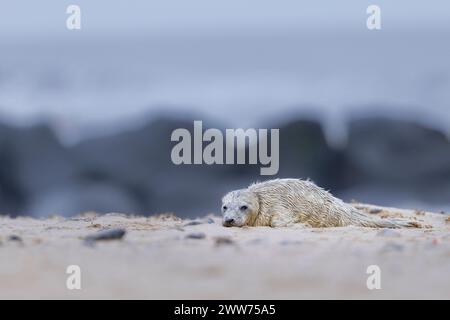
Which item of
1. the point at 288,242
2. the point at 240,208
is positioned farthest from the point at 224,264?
the point at 240,208

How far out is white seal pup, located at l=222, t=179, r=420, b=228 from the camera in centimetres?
1127

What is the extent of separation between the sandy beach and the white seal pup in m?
1.56

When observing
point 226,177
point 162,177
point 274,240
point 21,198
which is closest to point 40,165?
point 21,198

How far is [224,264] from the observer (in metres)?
7.66

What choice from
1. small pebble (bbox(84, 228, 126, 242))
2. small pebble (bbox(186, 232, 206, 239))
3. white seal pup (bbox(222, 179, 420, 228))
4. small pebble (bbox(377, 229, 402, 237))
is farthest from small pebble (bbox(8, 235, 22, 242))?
small pebble (bbox(377, 229, 402, 237))

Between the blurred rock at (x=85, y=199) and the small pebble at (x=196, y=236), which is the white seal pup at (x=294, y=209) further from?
the blurred rock at (x=85, y=199)

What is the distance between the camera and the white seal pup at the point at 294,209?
11273 mm

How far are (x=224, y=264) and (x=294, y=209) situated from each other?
3.92m

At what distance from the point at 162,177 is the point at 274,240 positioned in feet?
49.1

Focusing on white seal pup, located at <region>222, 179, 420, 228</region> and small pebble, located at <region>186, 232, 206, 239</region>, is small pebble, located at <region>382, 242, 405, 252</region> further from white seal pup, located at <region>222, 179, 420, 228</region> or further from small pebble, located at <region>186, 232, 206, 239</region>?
white seal pup, located at <region>222, 179, 420, 228</region>

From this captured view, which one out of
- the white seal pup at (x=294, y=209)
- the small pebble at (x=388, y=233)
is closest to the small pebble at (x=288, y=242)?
the small pebble at (x=388, y=233)

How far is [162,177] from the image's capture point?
2372cm

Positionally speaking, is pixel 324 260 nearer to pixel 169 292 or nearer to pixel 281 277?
pixel 281 277

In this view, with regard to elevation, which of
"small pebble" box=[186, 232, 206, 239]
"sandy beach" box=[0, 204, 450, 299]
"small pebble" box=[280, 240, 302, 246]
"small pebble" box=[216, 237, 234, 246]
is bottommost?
"sandy beach" box=[0, 204, 450, 299]
